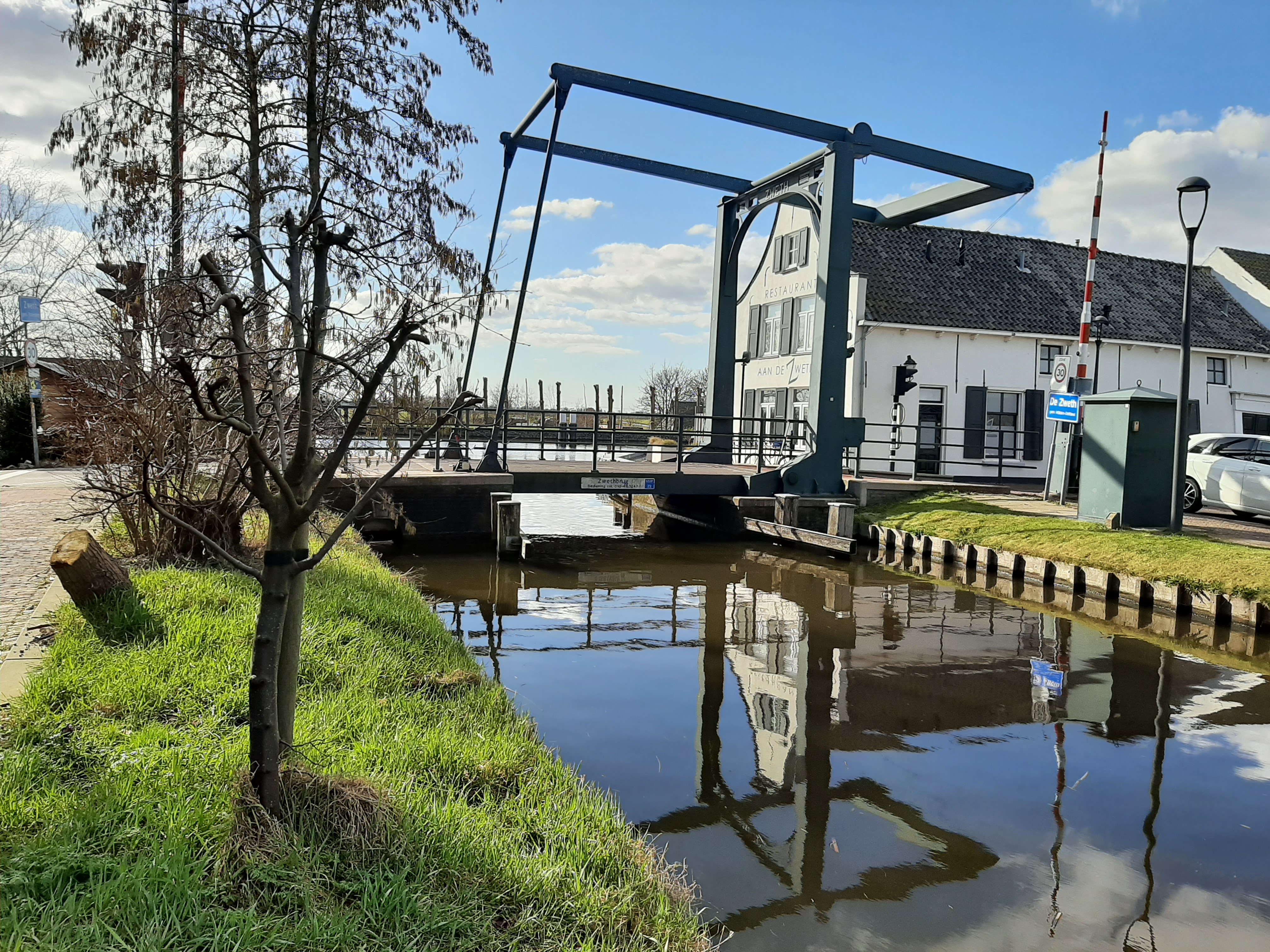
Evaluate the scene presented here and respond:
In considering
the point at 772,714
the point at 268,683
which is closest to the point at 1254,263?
the point at 772,714

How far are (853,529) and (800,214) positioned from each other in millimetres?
11428

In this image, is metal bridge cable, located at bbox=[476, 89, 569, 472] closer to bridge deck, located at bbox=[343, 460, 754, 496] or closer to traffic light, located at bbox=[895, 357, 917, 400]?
bridge deck, located at bbox=[343, 460, 754, 496]

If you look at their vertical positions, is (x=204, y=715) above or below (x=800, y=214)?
below

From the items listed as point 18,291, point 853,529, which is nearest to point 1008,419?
point 853,529

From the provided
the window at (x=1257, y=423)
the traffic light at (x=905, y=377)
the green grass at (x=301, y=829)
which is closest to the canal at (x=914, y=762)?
the green grass at (x=301, y=829)

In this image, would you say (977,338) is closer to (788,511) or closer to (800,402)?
(800,402)

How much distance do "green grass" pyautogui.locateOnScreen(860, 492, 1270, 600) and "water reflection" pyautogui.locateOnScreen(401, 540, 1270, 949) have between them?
4.78 ft

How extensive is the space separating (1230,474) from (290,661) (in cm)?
1489

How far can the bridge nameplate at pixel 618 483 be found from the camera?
551 inches

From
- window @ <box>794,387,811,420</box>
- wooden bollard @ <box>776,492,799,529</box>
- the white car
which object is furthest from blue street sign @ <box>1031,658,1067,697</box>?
window @ <box>794,387,811,420</box>

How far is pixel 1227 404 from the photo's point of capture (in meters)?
24.4

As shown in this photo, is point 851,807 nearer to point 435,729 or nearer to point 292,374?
point 435,729

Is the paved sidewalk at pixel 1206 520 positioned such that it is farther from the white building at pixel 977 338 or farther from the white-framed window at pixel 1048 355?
the white-framed window at pixel 1048 355

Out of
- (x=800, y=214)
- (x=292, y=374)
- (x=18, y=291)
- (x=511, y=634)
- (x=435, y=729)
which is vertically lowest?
(x=511, y=634)
